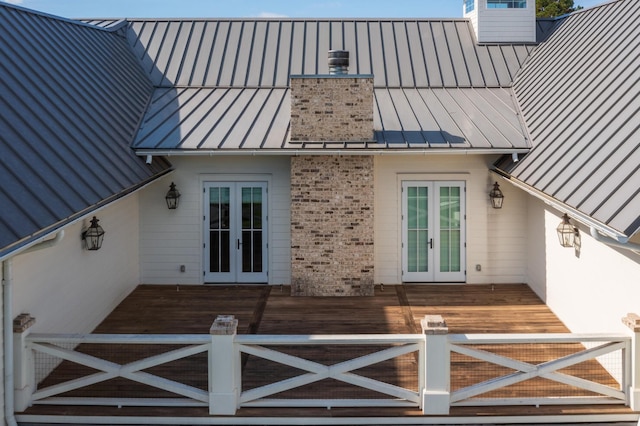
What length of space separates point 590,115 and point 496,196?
301 cm

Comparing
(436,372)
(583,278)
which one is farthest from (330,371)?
(583,278)

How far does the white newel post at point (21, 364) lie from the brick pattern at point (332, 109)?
6.04 meters

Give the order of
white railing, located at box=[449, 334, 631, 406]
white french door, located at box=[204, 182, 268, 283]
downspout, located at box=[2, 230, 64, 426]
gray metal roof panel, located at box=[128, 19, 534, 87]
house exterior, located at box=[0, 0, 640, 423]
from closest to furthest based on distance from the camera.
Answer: downspout, located at box=[2, 230, 64, 426] < white railing, located at box=[449, 334, 631, 406] < house exterior, located at box=[0, 0, 640, 423] < white french door, located at box=[204, 182, 268, 283] < gray metal roof panel, located at box=[128, 19, 534, 87]

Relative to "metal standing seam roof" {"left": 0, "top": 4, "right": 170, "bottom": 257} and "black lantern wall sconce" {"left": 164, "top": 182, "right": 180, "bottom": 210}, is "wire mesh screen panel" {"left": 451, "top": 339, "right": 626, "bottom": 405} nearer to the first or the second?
"metal standing seam roof" {"left": 0, "top": 4, "right": 170, "bottom": 257}

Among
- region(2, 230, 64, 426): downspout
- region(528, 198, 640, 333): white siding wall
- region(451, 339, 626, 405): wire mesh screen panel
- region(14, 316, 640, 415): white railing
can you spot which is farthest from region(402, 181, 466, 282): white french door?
region(2, 230, 64, 426): downspout

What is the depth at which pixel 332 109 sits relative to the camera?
455 inches

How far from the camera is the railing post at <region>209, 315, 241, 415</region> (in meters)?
6.94

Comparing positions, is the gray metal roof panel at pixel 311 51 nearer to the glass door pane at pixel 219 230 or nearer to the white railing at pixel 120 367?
the glass door pane at pixel 219 230

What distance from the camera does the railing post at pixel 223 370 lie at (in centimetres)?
694

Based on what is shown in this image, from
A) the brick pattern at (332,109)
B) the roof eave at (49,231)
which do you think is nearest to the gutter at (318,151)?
the brick pattern at (332,109)

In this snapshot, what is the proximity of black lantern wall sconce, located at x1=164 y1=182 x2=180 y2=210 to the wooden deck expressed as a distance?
5.32 ft

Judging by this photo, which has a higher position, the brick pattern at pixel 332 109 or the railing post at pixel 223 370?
the brick pattern at pixel 332 109

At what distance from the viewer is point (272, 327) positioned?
10031 mm

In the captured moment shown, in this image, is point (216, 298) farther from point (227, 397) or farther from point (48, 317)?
point (227, 397)
